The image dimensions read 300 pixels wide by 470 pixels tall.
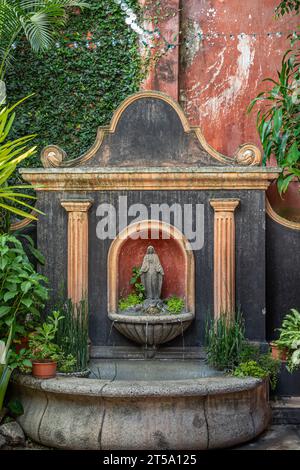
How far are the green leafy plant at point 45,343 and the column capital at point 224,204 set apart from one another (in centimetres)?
214

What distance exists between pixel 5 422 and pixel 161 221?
275cm

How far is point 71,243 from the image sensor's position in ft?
22.7

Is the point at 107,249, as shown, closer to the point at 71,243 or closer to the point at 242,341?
the point at 71,243

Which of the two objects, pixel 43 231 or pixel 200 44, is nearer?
pixel 43 231

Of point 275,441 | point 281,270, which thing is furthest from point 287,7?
point 275,441

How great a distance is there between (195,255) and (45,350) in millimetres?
2049

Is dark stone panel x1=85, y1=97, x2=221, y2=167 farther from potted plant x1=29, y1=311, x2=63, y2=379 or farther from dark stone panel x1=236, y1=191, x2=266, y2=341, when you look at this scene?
potted plant x1=29, y1=311, x2=63, y2=379

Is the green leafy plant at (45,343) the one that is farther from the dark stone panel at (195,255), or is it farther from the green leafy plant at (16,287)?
the dark stone panel at (195,255)

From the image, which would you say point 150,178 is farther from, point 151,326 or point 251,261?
point 151,326

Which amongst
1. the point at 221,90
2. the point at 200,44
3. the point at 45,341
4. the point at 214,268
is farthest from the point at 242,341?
the point at 200,44

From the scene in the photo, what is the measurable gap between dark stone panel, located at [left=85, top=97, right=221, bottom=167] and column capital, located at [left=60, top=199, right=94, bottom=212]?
460 millimetres

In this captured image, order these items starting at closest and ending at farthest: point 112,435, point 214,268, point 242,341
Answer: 1. point 112,435
2. point 242,341
3. point 214,268

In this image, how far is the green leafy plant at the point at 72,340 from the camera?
6.24 meters
